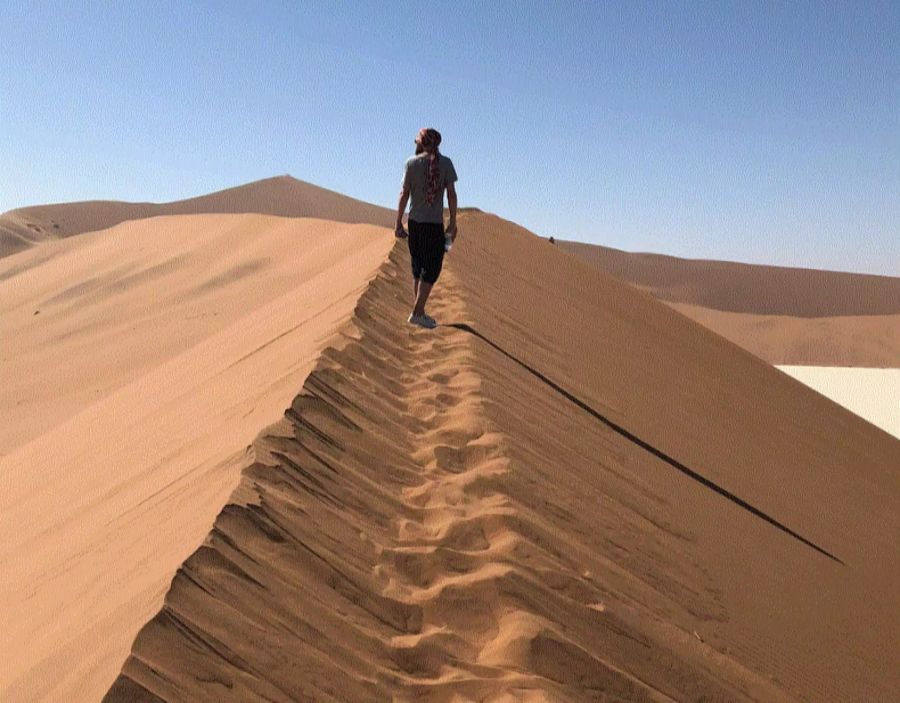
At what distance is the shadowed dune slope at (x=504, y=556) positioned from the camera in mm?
2307

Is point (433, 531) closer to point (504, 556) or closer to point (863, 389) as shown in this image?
point (504, 556)

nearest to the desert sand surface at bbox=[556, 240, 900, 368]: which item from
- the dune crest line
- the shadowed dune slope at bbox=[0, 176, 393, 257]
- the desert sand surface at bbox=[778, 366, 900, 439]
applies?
the desert sand surface at bbox=[778, 366, 900, 439]

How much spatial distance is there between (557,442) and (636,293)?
31.4ft

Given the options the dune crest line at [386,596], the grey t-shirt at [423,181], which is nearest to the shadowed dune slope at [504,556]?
the dune crest line at [386,596]

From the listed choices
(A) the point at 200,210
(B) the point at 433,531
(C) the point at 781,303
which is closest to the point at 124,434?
(B) the point at 433,531

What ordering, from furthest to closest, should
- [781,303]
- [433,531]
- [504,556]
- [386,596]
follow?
1. [781,303]
2. [433,531]
3. [504,556]
4. [386,596]

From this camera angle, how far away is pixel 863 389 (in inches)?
766

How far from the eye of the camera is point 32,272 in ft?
73.2

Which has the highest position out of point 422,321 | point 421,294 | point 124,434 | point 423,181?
point 423,181

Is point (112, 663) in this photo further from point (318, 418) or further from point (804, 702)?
point (804, 702)

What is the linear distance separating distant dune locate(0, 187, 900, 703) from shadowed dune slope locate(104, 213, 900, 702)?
0.04 ft

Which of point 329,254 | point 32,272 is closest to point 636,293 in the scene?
point 329,254

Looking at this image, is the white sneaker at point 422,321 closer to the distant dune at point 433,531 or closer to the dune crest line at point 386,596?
the distant dune at point 433,531

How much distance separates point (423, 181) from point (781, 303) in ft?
174
